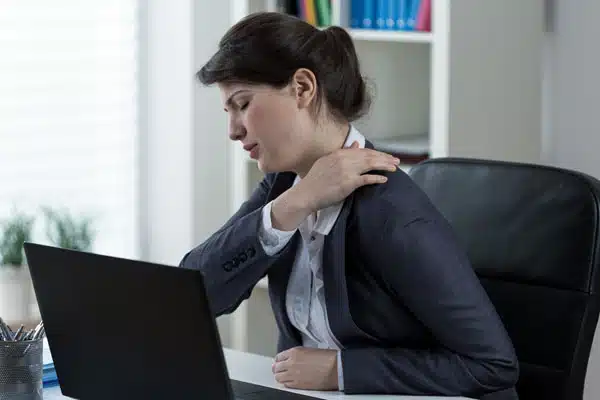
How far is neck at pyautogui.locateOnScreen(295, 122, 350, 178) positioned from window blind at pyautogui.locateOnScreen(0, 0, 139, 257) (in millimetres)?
1976

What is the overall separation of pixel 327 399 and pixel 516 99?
166 centimetres

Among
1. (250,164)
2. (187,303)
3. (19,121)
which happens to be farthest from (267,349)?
(187,303)

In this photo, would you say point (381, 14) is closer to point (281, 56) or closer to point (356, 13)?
point (356, 13)

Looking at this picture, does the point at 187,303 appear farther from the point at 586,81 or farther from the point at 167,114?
the point at 167,114

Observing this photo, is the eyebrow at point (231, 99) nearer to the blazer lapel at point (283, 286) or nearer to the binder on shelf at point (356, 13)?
the blazer lapel at point (283, 286)

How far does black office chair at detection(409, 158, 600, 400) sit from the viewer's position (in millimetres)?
1878

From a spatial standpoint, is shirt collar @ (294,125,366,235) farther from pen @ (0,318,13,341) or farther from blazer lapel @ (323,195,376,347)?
pen @ (0,318,13,341)

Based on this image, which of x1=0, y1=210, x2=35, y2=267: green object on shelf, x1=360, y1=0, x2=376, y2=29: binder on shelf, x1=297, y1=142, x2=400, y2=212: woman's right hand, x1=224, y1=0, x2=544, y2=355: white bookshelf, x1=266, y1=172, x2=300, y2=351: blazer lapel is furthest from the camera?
x1=0, y1=210, x2=35, y2=267: green object on shelf

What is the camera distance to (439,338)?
5.78 feet

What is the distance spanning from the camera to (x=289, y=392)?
1.74m

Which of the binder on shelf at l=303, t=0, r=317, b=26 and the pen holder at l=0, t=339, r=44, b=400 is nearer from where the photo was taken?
the pen holder at l=0, t=339, r=44, b=400

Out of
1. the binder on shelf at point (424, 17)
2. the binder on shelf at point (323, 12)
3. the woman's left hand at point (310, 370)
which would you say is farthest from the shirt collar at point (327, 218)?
the binder on shelf at point (323, 12)

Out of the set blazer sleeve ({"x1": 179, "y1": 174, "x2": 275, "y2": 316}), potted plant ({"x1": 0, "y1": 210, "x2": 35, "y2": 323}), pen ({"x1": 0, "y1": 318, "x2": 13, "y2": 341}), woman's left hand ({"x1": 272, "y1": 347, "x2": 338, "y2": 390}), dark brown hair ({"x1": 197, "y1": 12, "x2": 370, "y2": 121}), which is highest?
dark brown hair ({"x1": 197, "y1": 12, "x2": 370, "y2": 121})

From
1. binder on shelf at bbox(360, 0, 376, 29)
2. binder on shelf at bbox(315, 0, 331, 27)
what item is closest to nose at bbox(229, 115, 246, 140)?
binder on shelf at bbox(360, 0, 376, 29)
